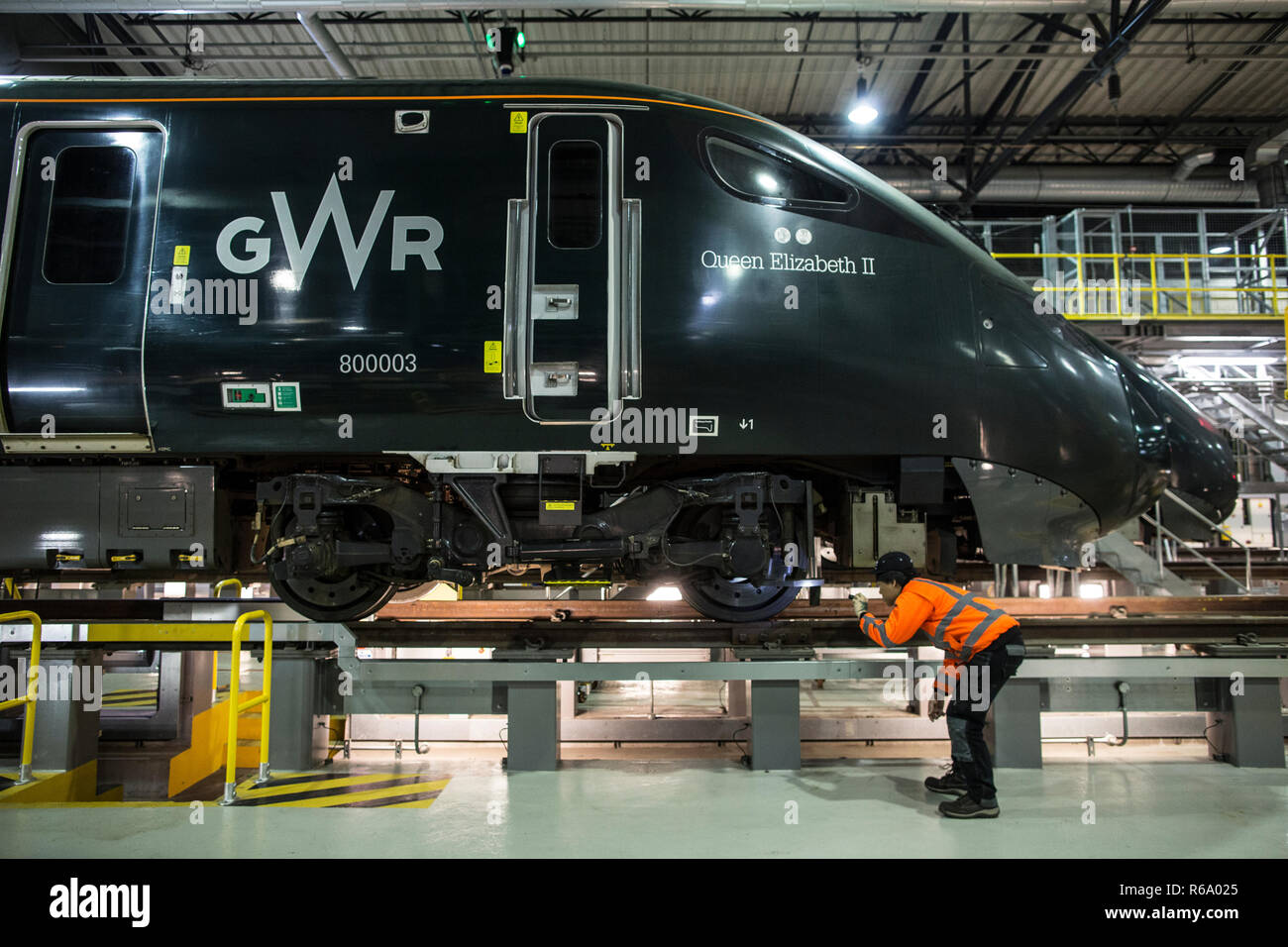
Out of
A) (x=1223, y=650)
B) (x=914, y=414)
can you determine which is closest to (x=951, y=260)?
(x=914, y=414)

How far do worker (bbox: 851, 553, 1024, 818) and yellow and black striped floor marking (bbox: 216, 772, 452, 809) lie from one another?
304cm

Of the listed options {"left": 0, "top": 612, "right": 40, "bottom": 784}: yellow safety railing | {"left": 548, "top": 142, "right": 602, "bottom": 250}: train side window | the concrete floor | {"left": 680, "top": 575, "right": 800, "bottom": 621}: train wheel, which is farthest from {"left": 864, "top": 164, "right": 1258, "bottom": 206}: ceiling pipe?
{"left": 0, "top": 612, "right": 40, "bottom": 784}: yellow safety railing

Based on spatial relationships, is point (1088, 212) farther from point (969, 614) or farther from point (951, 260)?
point (969, 614)

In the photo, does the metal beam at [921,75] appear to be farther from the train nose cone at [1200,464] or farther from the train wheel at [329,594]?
the train wheel at [329,594]

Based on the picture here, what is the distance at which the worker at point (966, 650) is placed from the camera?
453 centimetres

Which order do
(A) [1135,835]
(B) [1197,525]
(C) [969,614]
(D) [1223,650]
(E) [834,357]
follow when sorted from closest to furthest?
(A) [1135,835]
(C) [969,614]
(E) [834,357]
(D) [1223,650]
(B) [1197,525]

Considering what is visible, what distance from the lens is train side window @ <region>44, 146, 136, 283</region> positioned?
496 cm

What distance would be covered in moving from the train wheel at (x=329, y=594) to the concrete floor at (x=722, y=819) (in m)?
1.24

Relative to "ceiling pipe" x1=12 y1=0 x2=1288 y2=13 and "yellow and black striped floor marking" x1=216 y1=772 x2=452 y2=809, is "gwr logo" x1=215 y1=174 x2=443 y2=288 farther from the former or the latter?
"ceiling pipe" x1=12 y1=0 x2=1288 y2=13

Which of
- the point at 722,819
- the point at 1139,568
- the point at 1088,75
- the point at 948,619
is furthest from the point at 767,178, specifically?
the point at 1088,75

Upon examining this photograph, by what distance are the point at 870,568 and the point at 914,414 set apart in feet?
4.17

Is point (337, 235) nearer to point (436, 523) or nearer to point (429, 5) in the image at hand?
point (436, 523)

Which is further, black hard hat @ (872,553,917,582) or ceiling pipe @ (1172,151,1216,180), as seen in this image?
ceiling pipe @ (1172,151,1216,180)
